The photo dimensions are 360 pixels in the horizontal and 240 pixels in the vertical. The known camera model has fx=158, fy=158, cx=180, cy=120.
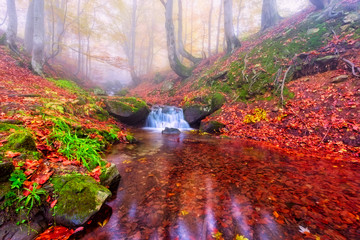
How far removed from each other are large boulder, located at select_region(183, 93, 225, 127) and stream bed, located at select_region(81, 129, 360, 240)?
208 inches

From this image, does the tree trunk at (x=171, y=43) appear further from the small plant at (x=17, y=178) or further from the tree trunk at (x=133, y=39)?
the small plant at (x=17, y=178)

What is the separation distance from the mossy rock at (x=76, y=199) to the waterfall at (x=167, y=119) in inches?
302

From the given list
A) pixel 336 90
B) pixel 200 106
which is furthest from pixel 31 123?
pixel 336 90

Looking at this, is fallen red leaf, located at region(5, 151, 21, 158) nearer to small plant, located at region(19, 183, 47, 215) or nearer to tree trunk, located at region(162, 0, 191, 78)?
small plant, located at region(19, 183, 47, 215)

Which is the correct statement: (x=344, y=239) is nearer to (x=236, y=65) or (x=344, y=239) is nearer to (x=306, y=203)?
(x=306, y=203)

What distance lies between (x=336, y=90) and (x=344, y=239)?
6.30 m

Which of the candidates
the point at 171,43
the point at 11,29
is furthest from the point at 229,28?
the point at 11,29

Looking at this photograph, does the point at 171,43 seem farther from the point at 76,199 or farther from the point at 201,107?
the point at 76,199

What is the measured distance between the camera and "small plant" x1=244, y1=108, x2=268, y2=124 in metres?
6.91

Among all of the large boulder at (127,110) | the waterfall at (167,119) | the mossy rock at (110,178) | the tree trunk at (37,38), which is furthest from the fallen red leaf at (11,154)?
the tree trunk at (37,38)

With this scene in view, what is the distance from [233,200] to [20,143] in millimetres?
3201

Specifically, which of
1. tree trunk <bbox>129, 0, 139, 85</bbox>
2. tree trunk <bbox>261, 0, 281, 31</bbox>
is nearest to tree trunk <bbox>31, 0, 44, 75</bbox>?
tree trunk <bbox>129, 0, 139, 85</bbox>

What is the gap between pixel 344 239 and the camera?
1703mm

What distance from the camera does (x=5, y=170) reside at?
1.79 m
